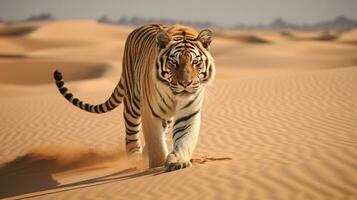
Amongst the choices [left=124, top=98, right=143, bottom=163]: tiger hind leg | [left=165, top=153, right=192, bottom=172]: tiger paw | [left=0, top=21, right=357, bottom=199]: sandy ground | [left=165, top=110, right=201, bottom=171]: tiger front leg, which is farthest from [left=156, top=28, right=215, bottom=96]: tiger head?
[left=124, top=98, right=143, bottom=163]: tiger hind leg

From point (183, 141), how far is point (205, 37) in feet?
3.75

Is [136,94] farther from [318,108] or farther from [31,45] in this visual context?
[31,45]

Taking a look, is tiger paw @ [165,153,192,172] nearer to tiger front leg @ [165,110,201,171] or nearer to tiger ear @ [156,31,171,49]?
tiger front leg @ [165,110,201,171]

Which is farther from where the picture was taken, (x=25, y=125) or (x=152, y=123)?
(x=25, y=125)

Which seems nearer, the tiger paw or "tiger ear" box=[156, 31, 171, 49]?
the tiger paw

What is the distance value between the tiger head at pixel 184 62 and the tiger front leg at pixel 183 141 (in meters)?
0.38

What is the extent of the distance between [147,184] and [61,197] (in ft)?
2.79

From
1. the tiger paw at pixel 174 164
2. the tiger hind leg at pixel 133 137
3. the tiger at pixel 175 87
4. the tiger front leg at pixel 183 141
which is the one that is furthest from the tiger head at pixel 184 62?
the tiger hind leg at pixel 133 137

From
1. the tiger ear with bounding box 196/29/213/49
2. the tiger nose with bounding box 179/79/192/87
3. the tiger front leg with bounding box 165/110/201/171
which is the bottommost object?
the tiger front leg with bounding box 165/110/201/171

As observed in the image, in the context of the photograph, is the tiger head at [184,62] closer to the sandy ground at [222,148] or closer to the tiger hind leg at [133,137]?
the sandy ground at [222,148]

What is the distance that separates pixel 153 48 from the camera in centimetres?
654

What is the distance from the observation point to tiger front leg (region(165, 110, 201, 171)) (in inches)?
223

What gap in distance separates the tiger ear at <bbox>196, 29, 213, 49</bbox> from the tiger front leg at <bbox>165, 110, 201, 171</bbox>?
2.42ft

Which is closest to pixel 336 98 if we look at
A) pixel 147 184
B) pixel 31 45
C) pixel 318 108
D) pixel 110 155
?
pixel 318 108
